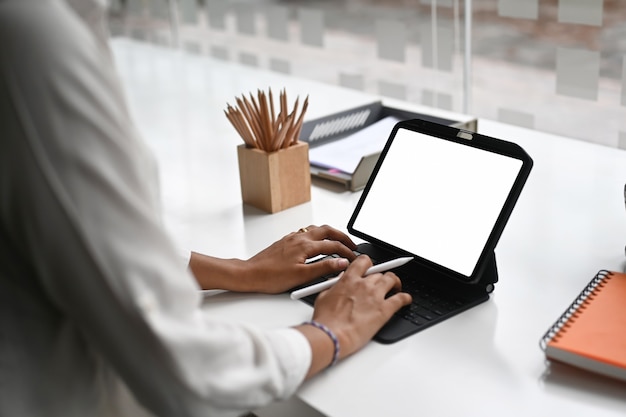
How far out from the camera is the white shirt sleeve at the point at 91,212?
704 mm

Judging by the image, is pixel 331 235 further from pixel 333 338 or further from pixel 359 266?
pixel 333 338

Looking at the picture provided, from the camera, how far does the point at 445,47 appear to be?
10.6 ft

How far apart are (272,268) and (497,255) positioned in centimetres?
38

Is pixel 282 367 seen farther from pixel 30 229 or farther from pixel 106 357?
pixel 30 229

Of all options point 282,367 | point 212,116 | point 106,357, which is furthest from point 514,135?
point 106,357

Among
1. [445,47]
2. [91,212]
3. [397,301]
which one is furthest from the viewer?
[445,47]

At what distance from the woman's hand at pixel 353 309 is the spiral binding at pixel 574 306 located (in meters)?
0.20

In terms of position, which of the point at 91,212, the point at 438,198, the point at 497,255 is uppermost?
the point at 91,212

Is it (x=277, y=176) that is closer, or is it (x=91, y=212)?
(x=91, y=212)

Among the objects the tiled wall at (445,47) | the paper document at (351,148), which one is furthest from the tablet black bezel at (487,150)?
the tiled wall at (445,47)

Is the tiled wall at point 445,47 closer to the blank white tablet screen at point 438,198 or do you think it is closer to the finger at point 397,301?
the blank white tablet screen at point 438,198

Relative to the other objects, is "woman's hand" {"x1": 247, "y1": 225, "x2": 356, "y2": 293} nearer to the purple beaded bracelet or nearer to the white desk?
the white desk

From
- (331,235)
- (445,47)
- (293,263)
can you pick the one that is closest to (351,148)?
(331,235)

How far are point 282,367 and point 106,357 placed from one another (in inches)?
8.3
